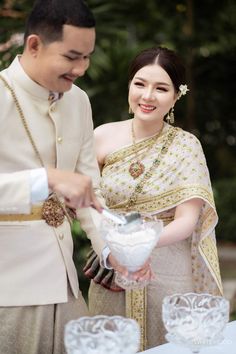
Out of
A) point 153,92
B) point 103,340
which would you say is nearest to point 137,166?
point 153,92

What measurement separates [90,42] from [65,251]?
0.69 m

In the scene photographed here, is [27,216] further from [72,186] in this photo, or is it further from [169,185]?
[169,185]

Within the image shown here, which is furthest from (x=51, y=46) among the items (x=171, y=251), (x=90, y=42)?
(x=171, y=251)

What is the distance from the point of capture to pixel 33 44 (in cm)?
234

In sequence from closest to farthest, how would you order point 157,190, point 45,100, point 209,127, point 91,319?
point 91,319
point 45,100
point 157,190
point 209,127

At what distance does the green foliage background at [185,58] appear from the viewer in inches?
217

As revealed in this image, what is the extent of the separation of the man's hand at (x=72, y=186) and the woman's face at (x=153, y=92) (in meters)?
0.96

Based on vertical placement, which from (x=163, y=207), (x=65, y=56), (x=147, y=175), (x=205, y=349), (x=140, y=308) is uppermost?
(x=65, y=56)

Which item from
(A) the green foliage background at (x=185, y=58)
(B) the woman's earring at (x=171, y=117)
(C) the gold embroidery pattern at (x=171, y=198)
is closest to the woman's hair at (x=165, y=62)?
(B) the woman's earring at (x=171, y=117)

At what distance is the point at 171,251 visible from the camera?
316 centimetres

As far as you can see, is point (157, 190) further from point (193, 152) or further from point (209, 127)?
point (209, 127)

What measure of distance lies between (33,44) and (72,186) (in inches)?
18.4

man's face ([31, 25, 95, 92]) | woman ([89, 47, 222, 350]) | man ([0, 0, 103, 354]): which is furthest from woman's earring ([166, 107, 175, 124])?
man's face ([31, 25, 95, 92])

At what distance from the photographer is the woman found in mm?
3078
